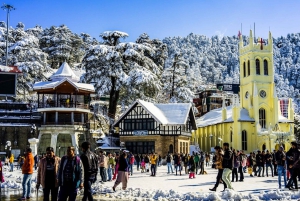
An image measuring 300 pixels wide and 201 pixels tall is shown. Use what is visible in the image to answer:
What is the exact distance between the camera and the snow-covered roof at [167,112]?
49812 mm

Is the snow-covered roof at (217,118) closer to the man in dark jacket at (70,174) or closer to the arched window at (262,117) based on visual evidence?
the arched window at (262,117)

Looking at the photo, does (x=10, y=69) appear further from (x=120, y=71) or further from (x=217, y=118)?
(x=217, y=118)

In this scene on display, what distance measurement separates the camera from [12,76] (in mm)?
34500

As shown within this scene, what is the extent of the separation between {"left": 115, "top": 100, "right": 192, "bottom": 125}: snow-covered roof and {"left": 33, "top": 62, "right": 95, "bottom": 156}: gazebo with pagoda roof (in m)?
4.61

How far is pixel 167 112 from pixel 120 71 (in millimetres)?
7573

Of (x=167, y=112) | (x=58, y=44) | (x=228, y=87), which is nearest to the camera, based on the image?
(x=167, y=112)

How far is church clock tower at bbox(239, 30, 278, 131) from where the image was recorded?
224 feet

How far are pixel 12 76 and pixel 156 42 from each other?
38404mm

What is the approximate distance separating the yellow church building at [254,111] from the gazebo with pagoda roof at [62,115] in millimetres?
26241

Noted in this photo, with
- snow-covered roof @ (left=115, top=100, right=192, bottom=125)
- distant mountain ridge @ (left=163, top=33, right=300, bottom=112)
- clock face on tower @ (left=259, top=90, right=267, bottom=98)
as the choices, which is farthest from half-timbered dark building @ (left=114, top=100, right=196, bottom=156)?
distant mountain ridge @ (left=163, top=33, right=300, bottom=112)

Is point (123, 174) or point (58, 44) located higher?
point (58, 44)

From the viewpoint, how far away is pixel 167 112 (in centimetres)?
5253

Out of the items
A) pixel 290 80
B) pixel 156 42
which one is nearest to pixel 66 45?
pixel 156 42

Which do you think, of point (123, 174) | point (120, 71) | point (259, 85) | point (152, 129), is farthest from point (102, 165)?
point (259, 85)
